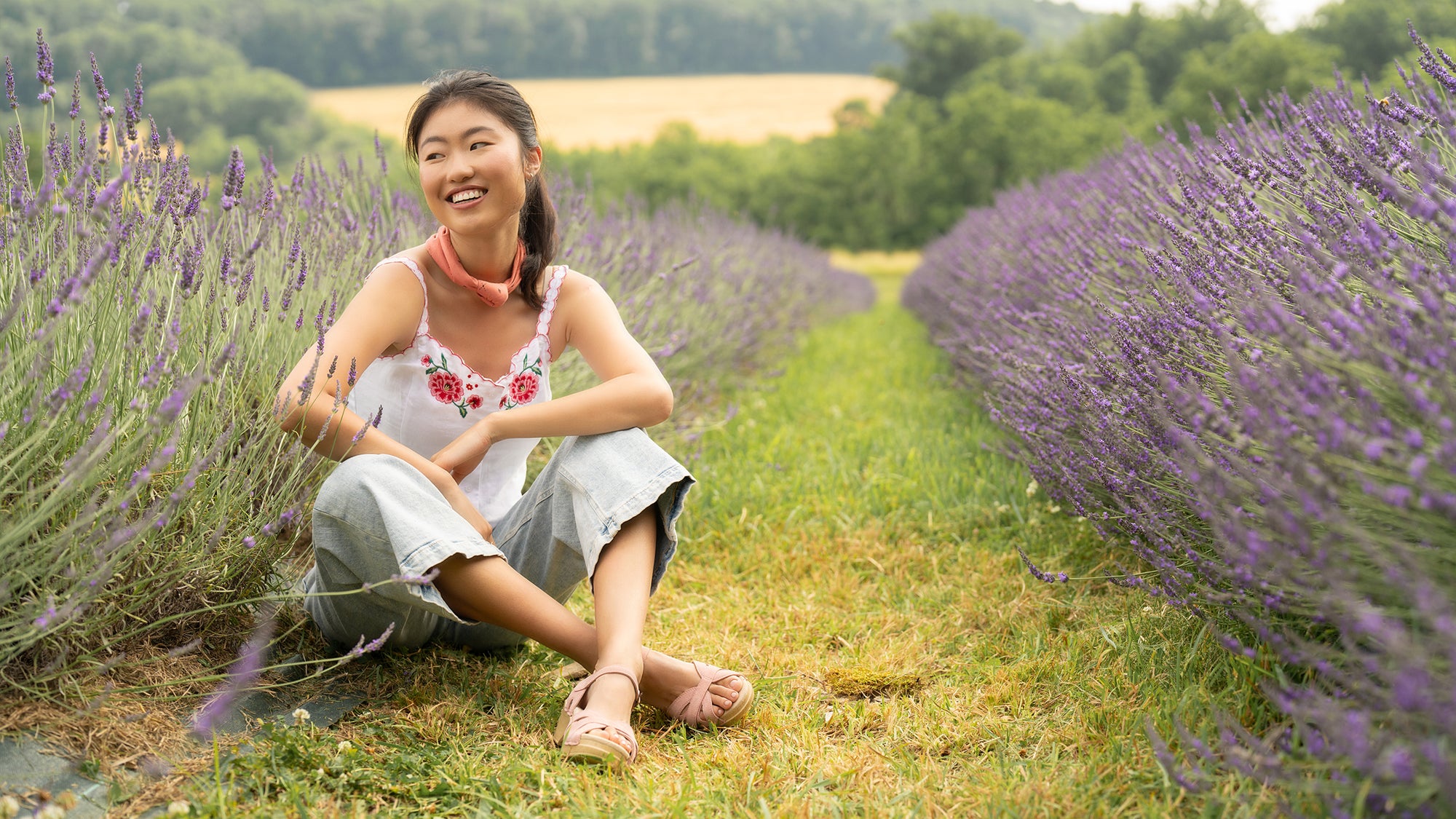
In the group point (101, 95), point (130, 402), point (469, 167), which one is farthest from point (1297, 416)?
point (101, 95)

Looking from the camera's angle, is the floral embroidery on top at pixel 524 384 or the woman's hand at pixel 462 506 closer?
the woman's hand at pixel 462 506

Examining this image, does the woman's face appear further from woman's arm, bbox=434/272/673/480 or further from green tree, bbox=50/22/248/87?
green tree, bbox=50/22/248/87

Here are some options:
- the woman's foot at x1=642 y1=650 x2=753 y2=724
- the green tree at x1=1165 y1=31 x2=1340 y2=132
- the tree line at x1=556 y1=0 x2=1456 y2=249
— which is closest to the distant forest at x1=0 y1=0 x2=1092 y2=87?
the tree line at x1=556 y1=0 x2=1456 y2=249

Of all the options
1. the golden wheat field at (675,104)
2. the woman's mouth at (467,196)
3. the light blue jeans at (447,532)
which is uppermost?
the golden wheat field at (675,104)

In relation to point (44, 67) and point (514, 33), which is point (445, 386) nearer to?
point (44, 67)

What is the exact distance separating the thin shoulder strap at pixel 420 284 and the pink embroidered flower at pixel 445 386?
0.09 m

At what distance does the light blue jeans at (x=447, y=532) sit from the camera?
1.54 meters

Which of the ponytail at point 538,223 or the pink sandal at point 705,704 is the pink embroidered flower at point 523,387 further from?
the pink sandal at point 705,704

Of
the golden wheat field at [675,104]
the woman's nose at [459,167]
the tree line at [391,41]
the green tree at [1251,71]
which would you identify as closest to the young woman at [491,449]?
the woman's nose at [459,167]

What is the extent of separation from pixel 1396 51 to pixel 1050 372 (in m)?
20.6

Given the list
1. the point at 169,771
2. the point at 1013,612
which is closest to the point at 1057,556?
the point at 1013,612

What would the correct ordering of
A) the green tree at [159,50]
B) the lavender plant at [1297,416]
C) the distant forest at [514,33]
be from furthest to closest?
the distant forest at [514,33] < the green tree at [159,50] < the lavender plant at [1297,416]

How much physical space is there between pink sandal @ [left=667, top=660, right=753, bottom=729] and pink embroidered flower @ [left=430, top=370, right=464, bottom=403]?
693 mm

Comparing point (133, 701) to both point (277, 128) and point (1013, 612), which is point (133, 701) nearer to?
point (1013, 612)
